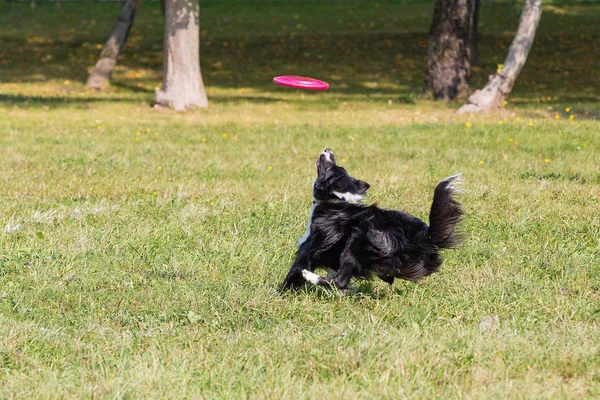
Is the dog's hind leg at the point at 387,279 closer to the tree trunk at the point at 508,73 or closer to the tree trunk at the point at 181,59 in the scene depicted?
the tree trunk at the point at 508,73

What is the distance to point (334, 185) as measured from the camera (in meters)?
4.91

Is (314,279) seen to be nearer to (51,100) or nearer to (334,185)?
(334,185)

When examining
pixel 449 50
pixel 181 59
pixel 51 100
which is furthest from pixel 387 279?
pixel 51 100

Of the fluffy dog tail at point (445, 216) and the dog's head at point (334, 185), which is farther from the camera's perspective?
the dog's head at point (334, 185)

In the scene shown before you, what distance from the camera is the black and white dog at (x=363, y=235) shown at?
4.87 metres

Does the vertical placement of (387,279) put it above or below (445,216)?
below

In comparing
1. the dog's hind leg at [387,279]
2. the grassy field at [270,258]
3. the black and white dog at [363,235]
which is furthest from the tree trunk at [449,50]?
the black and white dog at [363,235]

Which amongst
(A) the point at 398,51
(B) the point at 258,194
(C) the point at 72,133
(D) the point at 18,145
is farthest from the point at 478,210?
(A) the point at 398,51

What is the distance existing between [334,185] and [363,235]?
0.33 meters

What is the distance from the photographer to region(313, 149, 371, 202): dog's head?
491 cm

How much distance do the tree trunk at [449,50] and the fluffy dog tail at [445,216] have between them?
14.7m

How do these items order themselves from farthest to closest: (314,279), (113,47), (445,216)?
(113,47)
(314,279)
(445,216)

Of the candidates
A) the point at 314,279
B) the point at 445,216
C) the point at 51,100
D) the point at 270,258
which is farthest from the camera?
the point at 51,100

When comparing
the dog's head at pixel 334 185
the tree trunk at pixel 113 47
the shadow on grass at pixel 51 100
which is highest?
the dog's head at pixel 334 185
